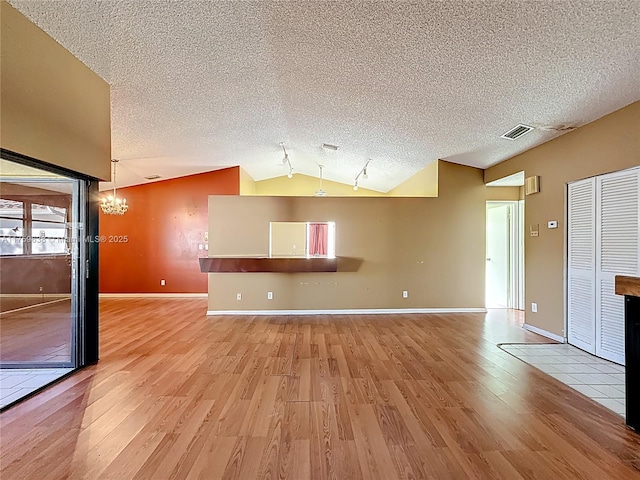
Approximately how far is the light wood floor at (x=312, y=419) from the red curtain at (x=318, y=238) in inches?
105

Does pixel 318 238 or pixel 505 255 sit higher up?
pixel 318 238

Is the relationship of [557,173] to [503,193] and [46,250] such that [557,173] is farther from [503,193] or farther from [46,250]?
[46,250]

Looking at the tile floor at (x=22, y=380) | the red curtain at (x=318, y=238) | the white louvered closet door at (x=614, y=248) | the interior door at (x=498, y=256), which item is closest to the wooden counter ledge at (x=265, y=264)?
the red curtain at (x=318, y=238)

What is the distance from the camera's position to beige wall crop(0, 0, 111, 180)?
2.37m

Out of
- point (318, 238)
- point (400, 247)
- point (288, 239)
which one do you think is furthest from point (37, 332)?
point (400, 247)

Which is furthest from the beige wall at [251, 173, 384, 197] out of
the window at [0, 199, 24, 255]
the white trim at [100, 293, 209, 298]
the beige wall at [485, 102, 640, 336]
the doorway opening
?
the window at [0, 199, 24, 255]

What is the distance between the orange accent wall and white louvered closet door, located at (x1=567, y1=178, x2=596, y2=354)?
6.38 meters

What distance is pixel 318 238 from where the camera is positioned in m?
6.56

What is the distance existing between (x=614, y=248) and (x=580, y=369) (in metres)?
1.36

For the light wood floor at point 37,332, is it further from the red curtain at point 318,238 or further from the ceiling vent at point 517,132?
the ceiling vent at point 517,132

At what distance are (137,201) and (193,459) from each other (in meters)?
7.41

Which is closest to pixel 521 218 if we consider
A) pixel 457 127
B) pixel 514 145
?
pixel 514 145

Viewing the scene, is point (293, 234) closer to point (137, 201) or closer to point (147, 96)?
point (147, 96)

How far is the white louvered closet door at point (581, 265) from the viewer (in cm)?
392
